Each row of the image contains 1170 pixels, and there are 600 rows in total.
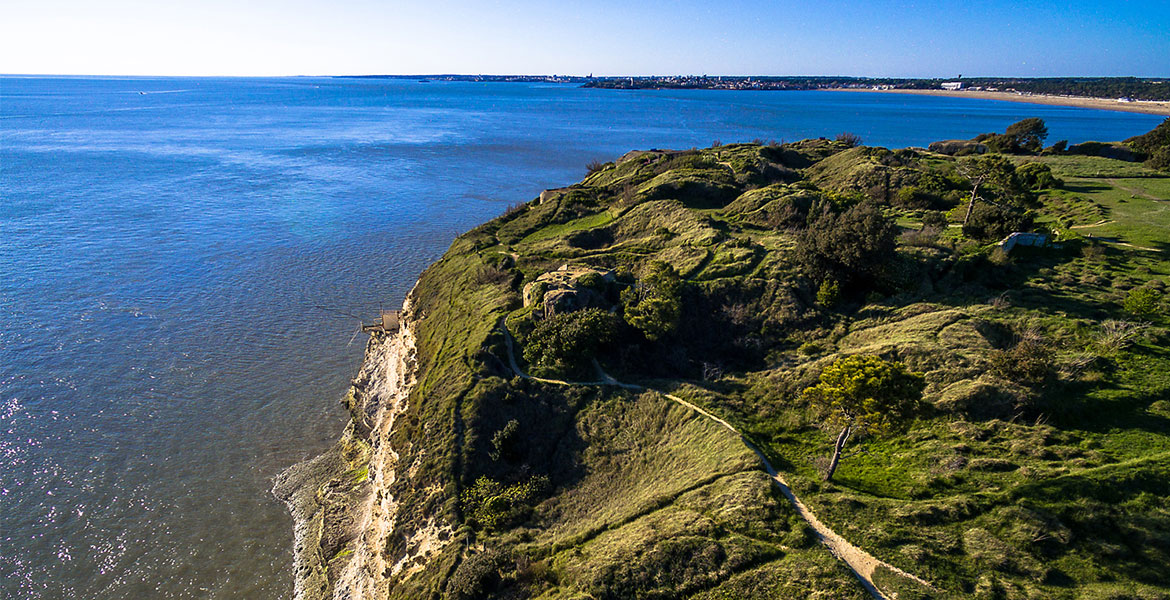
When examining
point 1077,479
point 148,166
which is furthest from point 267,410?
point 148,166

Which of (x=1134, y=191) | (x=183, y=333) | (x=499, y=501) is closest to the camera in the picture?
(x=499, y=501)

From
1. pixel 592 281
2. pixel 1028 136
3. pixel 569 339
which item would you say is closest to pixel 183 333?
pixel 592 281

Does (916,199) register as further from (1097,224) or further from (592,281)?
(592,281)

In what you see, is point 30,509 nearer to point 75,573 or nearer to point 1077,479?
point 75,573

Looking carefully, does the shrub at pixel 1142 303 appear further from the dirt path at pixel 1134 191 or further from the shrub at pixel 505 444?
the shrub at pixel 505 444

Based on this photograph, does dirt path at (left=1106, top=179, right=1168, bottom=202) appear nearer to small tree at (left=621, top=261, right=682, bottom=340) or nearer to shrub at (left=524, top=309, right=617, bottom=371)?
small tree at (left=621, top=261, right=682, bottom=340)
